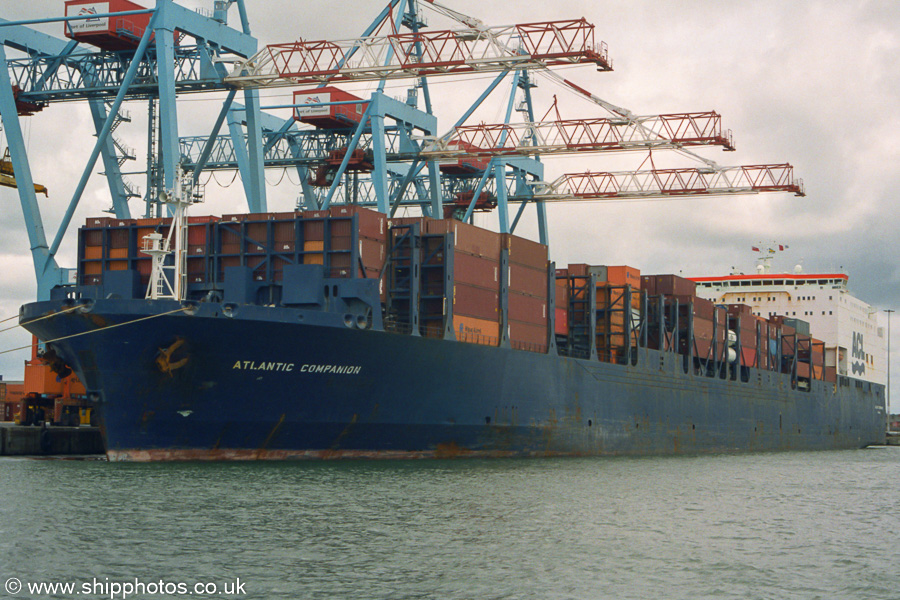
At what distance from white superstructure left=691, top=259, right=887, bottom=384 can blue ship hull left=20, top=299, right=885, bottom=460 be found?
1245 inches

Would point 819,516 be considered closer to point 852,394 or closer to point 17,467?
point 17,467

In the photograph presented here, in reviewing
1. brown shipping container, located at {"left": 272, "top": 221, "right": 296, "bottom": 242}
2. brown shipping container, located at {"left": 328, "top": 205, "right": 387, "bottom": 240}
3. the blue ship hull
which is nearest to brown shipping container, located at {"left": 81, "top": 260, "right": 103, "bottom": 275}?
the blue ship hull

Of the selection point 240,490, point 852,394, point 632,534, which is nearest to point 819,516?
point 632,534

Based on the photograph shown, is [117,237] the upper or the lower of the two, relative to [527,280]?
upper

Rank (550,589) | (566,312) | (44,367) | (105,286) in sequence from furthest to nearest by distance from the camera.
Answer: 1. (566,312)
2. (44,367)
3. (105,286)
4. (550,589)

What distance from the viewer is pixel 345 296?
29109 millimetres

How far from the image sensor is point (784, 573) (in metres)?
15.8

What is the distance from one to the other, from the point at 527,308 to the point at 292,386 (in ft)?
35.1

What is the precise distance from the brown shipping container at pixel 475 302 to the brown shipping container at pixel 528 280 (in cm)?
108

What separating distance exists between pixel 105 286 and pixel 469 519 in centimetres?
1635

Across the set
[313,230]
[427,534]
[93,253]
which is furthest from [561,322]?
[427,534]

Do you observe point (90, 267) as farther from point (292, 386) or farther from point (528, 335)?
point (528, 335)

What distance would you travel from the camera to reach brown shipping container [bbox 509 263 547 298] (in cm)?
3462

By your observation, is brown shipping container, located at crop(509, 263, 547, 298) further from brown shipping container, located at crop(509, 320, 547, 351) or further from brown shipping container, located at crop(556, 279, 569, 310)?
brown shipping container, located at crop(556, 279, 569, 310)
